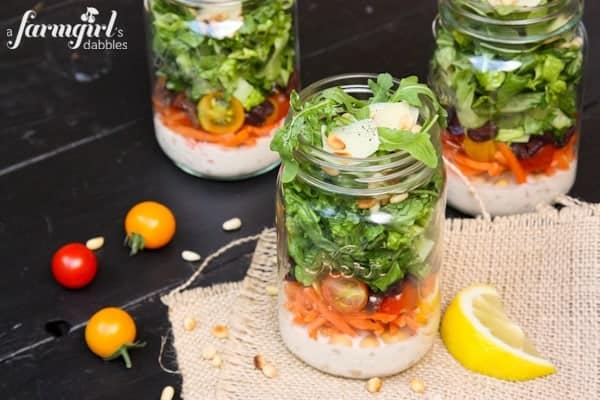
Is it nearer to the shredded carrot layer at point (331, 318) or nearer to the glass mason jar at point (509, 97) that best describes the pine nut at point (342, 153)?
the shredded carrot layer at point (331, 318)

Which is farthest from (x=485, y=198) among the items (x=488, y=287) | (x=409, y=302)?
(x=409, y=302)

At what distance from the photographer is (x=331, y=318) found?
2230 millimetres

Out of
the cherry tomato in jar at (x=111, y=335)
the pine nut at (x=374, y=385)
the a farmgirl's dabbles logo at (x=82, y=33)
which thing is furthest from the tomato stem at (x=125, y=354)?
the a farmgirl's dabbles logo at (x=82, y=33)

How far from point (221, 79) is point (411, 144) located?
732 millimetres

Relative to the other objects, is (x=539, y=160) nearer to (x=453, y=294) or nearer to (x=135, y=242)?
(x=453, y=294)

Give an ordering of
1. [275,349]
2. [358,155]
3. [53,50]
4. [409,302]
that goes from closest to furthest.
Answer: [358,155]
[409,302]
[275,349]
[53,50]

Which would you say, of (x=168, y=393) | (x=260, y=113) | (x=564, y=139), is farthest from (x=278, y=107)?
(x=168, y=393)

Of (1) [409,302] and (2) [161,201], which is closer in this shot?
(1) [409,302]

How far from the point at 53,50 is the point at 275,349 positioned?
1249mm

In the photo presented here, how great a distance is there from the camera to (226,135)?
2713 mm

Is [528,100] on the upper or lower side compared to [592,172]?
upper

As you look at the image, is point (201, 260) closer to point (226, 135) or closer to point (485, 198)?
point (226, 135)

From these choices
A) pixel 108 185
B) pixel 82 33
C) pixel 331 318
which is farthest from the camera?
pixel 82 33

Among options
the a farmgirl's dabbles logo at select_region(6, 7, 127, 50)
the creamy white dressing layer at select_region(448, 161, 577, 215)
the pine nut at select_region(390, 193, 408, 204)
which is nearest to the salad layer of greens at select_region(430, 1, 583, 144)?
the creamy white dressing layer at select_region(448, 161, 577, 215)
